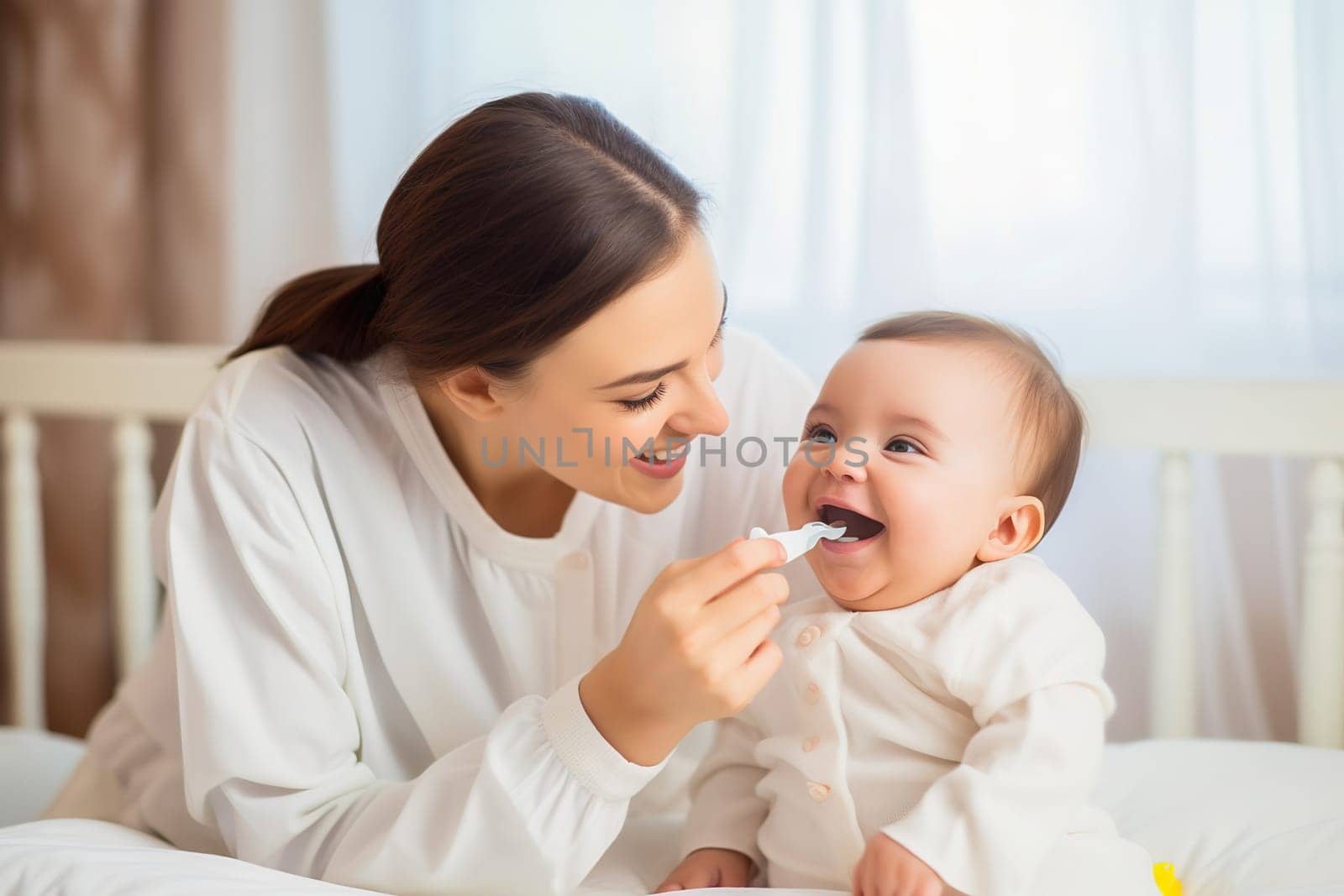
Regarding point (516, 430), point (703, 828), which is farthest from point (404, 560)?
point (703, 828)

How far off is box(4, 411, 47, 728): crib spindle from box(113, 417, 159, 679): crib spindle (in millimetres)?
117

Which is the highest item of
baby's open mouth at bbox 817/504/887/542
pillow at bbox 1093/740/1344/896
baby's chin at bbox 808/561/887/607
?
baby's open mouth at bbox 817/504/887/542

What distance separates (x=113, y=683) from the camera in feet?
6.36

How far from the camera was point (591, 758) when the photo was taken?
899mm

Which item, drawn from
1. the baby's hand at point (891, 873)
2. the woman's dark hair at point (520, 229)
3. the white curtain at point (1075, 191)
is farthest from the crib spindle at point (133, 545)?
the baby's hand at point (891, 873)

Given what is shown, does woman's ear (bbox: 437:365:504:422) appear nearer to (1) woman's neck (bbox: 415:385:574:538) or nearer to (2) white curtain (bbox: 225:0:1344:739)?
(1) woman's neck (bbox: 415:385:574:538)

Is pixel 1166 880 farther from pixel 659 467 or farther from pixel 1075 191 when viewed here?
pixel 1075 191

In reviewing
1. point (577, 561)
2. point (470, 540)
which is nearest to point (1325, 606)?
point (577, 561)

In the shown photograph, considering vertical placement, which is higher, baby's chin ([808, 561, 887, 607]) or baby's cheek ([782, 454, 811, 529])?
baby's cheek ([782, 454, 811, 529])

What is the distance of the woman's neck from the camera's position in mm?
1166

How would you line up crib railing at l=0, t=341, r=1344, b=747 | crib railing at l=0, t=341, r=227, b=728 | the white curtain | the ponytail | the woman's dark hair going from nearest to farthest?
the woman's dark hair, the ponytail, crib railing at l=0, t=341, r=1344, b=747, the white curtain, crib railing at l=0, t=341, r=227, b=728

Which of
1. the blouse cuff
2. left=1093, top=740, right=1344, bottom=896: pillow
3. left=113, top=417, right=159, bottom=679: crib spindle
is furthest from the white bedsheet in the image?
left=113, top=417, right=159, bottom=679: crib spindle

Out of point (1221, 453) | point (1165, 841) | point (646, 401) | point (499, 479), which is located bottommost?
point (1165, 841)

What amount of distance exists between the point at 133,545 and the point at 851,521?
112 cm
